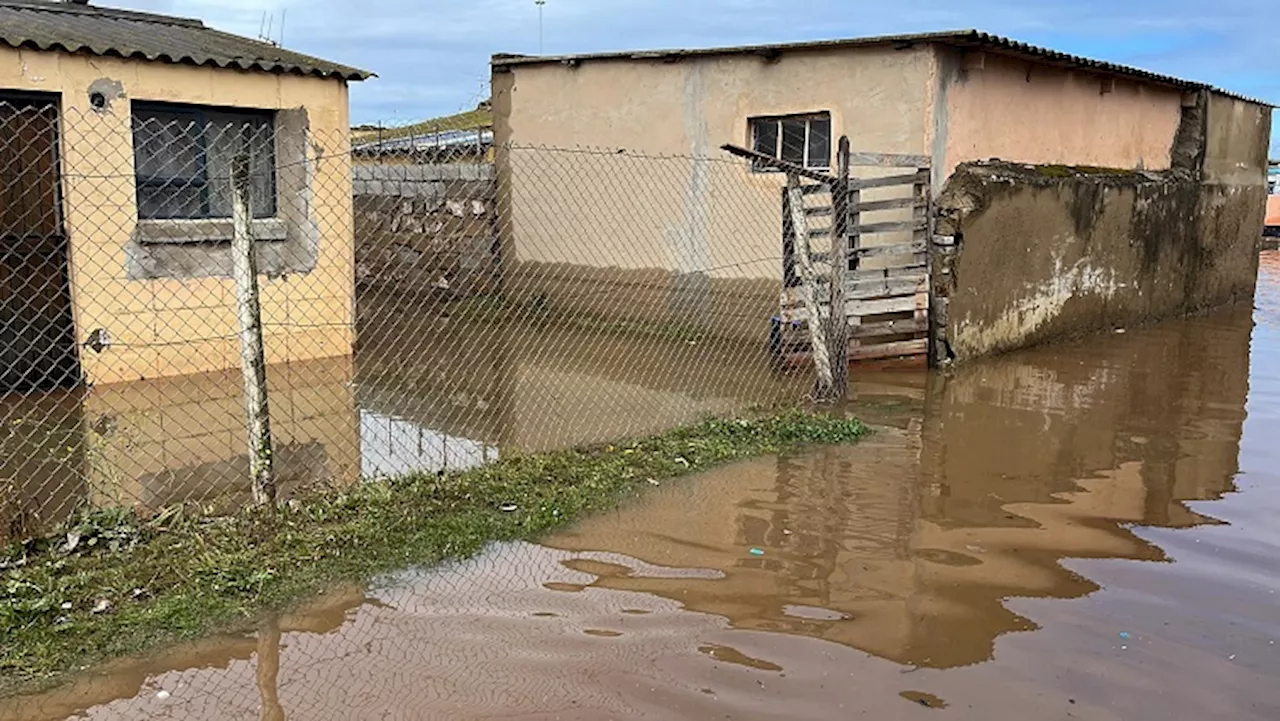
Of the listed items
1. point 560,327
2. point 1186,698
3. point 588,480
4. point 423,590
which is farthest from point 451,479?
point 560,327

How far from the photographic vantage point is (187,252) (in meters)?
9.84

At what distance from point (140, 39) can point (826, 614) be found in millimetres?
8758

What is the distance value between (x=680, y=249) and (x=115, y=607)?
1000 centimetres

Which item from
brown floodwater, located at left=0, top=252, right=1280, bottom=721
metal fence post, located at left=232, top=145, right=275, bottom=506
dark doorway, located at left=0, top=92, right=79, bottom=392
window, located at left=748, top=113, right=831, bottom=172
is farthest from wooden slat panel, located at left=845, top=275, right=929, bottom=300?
dark doorway, located at left=0, top=92, right=79, bottom=392

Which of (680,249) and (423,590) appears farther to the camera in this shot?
(680,249)

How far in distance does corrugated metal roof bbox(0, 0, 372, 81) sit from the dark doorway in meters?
0.58

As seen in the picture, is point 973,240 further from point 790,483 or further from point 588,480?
point 588,480

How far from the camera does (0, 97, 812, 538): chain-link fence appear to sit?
24.9 ft

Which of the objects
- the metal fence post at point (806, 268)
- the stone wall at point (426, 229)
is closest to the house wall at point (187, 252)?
the metal fence post at point (806, 268)

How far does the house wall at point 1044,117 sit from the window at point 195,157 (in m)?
7.00

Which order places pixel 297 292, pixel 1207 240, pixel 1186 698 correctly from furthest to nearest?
1. pixel 1207 240
2. pixel 297 292
3. pixel 1186 698

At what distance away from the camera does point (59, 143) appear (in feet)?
29.4

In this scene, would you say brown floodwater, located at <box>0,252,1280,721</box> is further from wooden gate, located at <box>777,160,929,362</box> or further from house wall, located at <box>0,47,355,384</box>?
house wall, located at <box>0,47,355,384</box>

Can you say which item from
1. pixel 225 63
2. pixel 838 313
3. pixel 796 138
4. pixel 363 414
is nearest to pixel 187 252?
pixel 225 63
